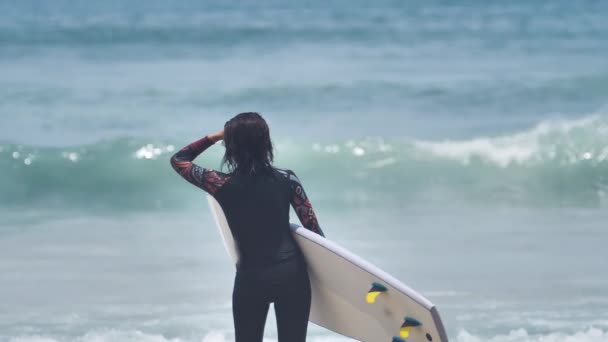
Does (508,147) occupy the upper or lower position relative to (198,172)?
upper

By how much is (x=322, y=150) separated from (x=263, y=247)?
6980 mm

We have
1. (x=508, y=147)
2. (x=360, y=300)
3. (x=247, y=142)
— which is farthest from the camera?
(x=508, y=147)

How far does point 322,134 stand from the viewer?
10977 mm

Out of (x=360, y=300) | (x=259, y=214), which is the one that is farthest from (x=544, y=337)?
(x=259, y=214)

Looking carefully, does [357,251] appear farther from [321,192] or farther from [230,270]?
[321,192]

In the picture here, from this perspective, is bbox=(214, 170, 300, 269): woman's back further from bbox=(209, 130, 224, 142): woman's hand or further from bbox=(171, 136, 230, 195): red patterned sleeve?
bbox=(209, 130, 224, 142): woman's hand

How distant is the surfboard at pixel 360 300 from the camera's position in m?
3.08

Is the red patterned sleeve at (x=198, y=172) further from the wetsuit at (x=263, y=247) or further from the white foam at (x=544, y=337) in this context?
the white foam at (x=544, y=337)

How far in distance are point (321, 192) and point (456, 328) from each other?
3884 mm

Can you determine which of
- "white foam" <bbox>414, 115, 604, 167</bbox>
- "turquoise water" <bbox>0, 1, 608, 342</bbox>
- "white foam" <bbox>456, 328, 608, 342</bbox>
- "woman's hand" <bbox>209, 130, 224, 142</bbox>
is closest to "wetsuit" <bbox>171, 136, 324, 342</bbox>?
"woman's hand" <bbox>209, 130, 224, 142</bbox>

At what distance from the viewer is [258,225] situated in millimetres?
3076

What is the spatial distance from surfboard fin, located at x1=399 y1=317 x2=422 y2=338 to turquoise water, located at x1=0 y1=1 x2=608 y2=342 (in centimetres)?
173

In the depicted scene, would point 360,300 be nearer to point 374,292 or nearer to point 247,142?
point 374,292

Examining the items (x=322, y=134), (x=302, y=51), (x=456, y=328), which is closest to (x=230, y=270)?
(x=456, y=328)
